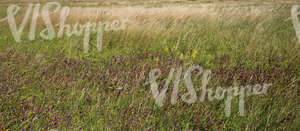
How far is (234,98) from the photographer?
210cm

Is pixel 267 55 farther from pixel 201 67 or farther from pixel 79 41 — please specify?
pixel 79 41

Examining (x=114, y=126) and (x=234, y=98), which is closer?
(x=114, y=126)

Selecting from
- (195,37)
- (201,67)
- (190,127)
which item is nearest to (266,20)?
(195,37)

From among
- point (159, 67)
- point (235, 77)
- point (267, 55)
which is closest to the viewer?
point (235, 77)

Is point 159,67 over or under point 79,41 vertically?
under

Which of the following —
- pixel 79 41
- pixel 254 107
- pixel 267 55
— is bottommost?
pixel 254 107

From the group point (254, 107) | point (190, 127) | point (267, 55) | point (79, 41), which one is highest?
point (79, 41)

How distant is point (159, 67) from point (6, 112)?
189 centimetres

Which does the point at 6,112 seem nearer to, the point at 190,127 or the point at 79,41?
the point at 190,127

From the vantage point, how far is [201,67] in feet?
9.86

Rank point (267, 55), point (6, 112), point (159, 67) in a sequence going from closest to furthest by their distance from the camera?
point (6, 112) → point (159, 67) → point (267, 55)

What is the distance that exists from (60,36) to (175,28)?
122 inches

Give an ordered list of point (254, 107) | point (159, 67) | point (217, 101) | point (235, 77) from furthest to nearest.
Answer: point (159, 67), point (235, 77), point (217, 101), point (254, 107)

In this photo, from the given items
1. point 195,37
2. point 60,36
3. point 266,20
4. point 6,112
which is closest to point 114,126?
point 6,112
